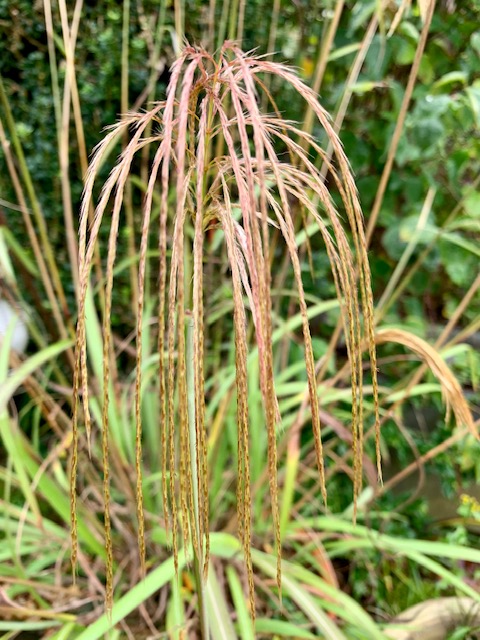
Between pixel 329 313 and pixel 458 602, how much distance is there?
2.00ft

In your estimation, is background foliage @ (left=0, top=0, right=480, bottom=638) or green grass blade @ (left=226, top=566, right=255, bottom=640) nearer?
green grass blade @ (left=226, top=566, right=255, bottom=640)

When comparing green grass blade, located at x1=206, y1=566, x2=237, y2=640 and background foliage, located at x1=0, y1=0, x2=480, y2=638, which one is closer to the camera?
green grass blade, located at x1=206, y1=566, x2=237, y2=640

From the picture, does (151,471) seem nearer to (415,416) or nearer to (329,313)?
(329,313)

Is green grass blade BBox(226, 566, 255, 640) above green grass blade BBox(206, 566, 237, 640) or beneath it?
beneath

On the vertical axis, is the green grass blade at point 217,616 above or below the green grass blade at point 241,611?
above

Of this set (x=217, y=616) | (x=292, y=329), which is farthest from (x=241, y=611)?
(x=292, y=329)

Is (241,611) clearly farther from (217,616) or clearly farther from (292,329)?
(292,329)

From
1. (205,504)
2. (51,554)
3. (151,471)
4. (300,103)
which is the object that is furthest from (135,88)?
(205,504)

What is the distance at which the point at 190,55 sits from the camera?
1.09 feet

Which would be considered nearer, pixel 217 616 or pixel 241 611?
pixel 217 616

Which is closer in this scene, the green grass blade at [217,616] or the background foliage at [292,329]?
the green grass blade at [217,616]

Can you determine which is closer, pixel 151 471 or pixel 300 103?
pixel 151 471

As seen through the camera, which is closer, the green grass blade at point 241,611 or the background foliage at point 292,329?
the green grass blade at point 241,611

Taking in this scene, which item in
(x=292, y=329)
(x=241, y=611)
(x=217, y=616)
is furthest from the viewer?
(x=292, y=329)
